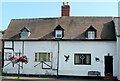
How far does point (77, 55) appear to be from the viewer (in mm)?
23172

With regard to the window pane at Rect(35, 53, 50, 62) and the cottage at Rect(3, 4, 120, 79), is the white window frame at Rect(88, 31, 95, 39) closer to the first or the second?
the cottage at Rect(3, 4, 120, 79)

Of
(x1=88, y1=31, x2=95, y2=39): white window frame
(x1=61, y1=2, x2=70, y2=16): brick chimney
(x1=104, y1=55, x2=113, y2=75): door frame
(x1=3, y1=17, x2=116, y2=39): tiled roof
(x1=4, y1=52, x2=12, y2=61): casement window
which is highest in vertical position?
(x1=61, y1=2, x2=70, y2=16): brick chimney

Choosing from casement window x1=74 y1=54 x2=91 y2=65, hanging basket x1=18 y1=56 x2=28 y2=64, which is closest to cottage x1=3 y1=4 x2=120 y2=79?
casement window x1=74 y1=54 x2=91 y2=65

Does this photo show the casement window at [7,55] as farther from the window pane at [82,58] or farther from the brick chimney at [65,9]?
the brick chimney at [65,9]

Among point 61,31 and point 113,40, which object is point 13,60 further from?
point 113,40

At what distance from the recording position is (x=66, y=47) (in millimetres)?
23312

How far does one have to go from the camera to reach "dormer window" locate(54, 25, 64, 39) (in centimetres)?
2384

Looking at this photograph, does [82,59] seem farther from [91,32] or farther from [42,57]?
[42,57]

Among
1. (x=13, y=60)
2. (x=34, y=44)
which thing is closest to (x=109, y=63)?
(x=34, y=44)

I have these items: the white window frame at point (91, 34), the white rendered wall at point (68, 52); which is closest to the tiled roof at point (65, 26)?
the white window frame at point (91, 34)

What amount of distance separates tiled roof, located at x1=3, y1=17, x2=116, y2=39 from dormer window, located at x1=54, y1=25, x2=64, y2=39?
1.31 ft

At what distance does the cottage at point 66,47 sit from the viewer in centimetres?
2258

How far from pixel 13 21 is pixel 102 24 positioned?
1053cm

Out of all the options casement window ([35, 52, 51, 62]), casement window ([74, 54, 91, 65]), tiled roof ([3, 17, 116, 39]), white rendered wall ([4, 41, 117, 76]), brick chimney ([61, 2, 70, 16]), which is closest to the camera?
white rendered wall ([4, 41, 117, 76])
